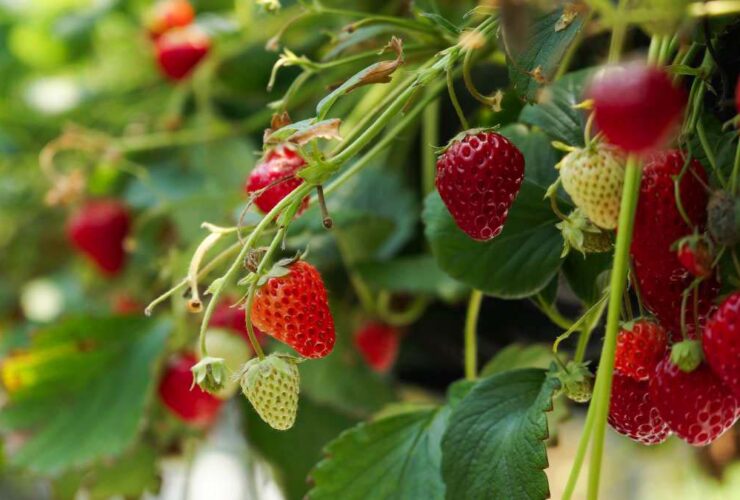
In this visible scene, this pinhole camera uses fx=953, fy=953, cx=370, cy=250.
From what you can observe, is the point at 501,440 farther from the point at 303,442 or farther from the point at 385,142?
the point at 303,442

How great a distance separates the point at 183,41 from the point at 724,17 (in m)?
0.77

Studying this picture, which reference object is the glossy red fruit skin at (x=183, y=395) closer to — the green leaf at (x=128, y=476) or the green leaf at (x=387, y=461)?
the green leaf at (x=128, y=476)

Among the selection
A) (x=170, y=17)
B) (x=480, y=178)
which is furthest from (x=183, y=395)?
(x=480, y=178)

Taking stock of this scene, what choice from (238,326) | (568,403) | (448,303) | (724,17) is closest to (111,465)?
(238,326)

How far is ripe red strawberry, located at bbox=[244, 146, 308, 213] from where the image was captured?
0.48 meters

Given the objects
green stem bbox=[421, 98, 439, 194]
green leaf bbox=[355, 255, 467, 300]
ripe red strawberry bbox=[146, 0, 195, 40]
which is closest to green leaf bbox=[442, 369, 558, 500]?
green leaf bbox=[355, 255, 467, 300]

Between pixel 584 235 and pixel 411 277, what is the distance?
382 millimetres

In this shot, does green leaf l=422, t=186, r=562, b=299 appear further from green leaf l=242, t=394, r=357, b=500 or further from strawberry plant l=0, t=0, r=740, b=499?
green leaf l=242, t=394, r=357, b=500

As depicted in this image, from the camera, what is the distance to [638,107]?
1.00 ft

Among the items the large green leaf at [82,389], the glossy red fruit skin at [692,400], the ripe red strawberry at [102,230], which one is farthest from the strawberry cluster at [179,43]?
the glossy red fruit skin at [692,400]

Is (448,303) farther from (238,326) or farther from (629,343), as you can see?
(629,343)

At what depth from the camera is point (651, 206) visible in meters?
0.39

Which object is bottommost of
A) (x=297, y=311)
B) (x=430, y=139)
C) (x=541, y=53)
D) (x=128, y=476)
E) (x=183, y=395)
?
(x=128, y=476)

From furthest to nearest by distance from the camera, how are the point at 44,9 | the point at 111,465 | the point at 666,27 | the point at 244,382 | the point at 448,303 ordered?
the point at 44,9
the point at 111,465
the point at 448,303
the point at 244,382
the point at 666,27
